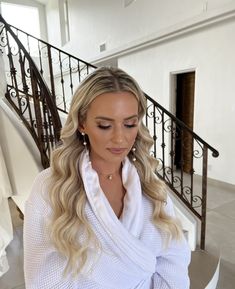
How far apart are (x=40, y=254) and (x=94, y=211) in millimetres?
221

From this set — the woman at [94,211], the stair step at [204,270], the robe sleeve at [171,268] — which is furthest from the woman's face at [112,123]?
the stair step at [204,270]

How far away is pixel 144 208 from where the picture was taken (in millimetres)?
914

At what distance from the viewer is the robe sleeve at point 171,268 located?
36.5 inches

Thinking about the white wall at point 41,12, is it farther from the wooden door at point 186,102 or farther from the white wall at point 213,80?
the wooden door at point 186,102

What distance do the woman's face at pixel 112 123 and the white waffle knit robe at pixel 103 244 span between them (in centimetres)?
9

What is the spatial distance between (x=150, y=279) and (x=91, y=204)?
1.32 ft

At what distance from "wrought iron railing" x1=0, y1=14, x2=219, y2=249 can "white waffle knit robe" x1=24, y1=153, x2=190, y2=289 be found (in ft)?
3.22

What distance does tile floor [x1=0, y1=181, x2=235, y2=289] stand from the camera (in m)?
1.91

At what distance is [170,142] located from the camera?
468 cm

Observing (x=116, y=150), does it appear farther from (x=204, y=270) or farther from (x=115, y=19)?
(x=115, y=19)

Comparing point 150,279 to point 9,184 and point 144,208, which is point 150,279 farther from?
point 9,184

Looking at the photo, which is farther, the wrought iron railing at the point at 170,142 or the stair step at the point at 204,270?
the wrought iron railing at the point at 170,142

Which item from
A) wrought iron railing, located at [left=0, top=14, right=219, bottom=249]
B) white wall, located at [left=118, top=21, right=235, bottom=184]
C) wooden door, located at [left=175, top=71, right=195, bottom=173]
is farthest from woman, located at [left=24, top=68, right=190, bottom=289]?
wooden door, located at [left=175, top=71, right=195, bottom=173]

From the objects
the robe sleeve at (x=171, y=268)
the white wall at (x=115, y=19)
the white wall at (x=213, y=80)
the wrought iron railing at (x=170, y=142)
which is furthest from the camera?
the white wall at (x=115, y=19)
